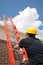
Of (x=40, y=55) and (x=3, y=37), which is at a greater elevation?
(x=3, y=37)

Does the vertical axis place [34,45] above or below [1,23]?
below

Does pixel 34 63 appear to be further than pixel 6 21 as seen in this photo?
No

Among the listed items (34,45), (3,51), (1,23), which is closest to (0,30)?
(1,23)

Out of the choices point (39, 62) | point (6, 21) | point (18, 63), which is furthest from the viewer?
point (6, 21)

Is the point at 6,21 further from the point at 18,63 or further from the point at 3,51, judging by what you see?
the point at 18,63

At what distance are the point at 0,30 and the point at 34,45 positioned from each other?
5668mm

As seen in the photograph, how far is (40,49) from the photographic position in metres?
6.89

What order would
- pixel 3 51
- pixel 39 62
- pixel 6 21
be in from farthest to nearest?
pixel 6 21, pixel 3 51, pixel 39 62

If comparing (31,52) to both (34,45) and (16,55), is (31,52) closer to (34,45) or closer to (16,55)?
(34,45)

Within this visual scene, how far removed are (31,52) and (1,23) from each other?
19.0 feet

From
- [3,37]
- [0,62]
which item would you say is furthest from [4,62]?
[3,37]

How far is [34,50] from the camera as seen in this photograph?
6859 millimetres

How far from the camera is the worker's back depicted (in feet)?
22.2

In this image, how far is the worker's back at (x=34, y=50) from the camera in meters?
6.76
